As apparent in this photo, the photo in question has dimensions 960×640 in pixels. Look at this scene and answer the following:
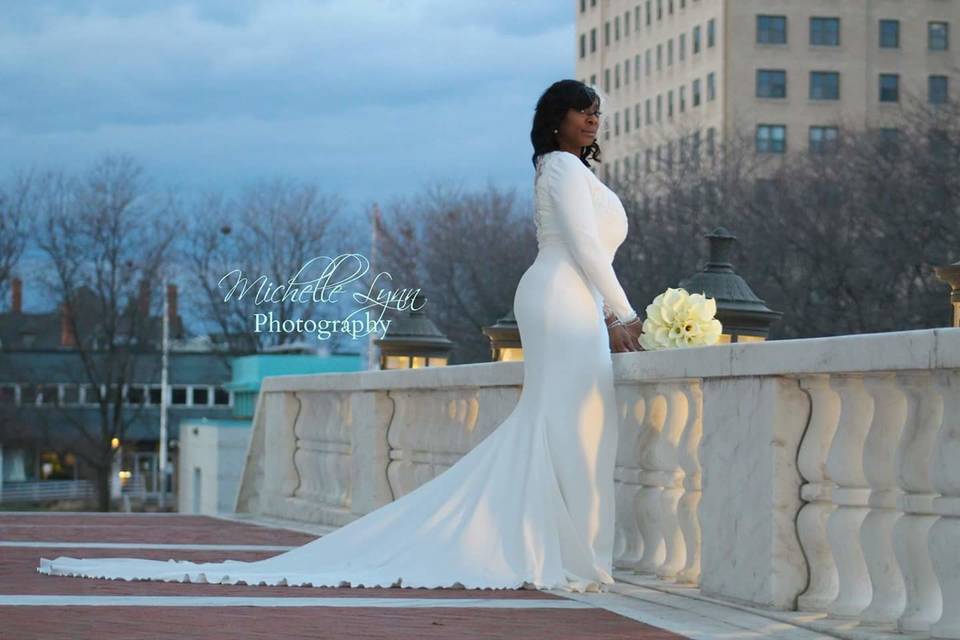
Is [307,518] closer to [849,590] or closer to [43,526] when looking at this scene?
[43,526]

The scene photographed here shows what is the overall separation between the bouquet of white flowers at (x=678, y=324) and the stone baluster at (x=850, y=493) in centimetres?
222

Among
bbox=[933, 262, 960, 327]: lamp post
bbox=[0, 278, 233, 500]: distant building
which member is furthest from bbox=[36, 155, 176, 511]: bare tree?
bbox=[933, 262, 960, 327]: lamp post

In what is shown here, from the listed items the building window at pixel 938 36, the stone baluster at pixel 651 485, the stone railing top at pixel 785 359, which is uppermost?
the building window at pixel 938 36

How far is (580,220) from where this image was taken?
9.06 m

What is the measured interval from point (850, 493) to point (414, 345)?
1838 cm

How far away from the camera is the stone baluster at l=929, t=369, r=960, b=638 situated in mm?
5816

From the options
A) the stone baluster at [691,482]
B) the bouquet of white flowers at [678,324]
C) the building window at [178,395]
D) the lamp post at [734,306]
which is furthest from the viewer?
the building window at [178,395]

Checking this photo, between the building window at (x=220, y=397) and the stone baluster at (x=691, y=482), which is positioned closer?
the stone baluster at (x=691, y=482)

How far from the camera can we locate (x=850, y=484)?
22.1ft

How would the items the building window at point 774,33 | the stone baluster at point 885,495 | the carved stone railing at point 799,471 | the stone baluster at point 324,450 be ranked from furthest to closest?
1. the building window at point 774,33
2. the stone baluster at point 324,450
3. the stone baluster at point 885,495
4. the carved stone railing at point 799,471

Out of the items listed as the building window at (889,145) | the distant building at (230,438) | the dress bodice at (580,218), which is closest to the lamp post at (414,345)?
the dress bodice at (580,218)

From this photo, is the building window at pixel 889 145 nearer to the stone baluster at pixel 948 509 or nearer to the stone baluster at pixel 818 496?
the stone baluster at pixel 818 496

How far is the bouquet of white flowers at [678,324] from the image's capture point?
9.09m

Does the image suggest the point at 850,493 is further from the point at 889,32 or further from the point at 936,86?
the point at 889,32
